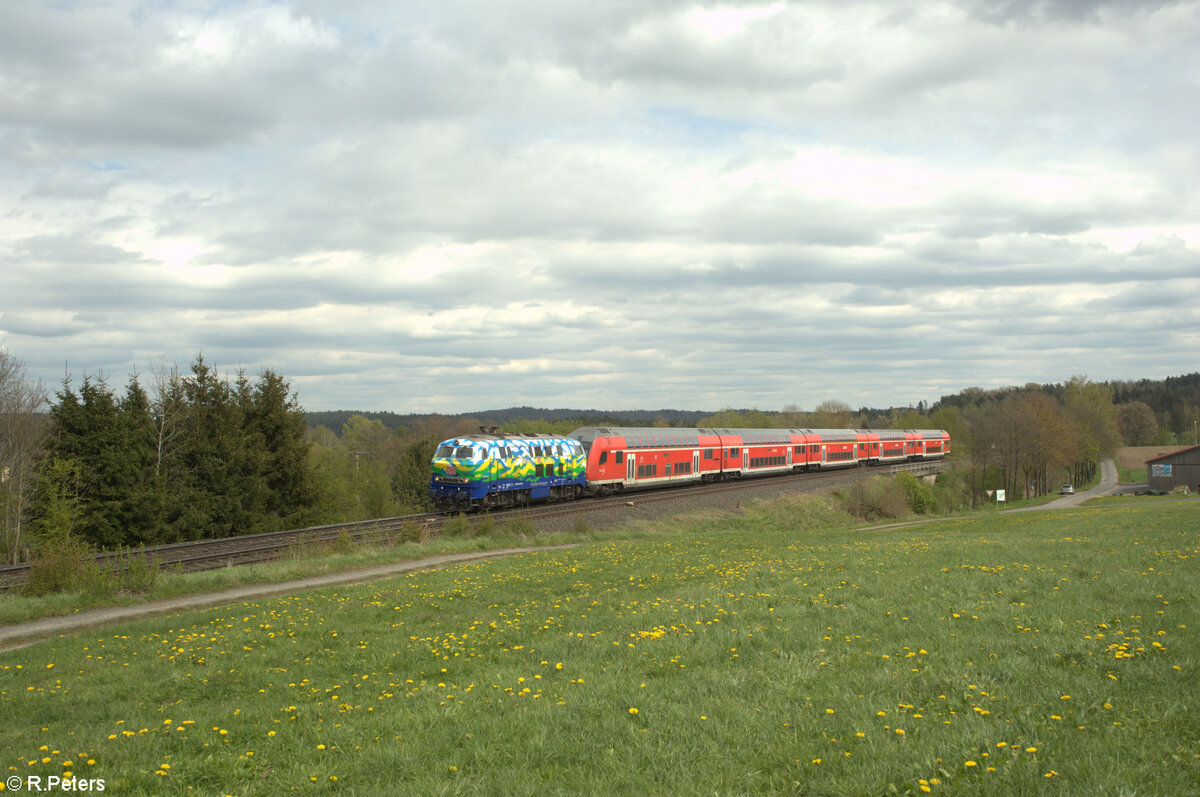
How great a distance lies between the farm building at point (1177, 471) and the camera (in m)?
85.9

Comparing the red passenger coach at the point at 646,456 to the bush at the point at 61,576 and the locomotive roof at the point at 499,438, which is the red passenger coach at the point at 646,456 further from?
the bush at the point at 61,576

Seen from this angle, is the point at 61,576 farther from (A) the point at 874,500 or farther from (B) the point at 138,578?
(A) the point at 874,500

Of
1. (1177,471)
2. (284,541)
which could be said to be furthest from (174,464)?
(1177,471)

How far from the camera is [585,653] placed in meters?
8.38

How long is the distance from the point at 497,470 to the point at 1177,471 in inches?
3626

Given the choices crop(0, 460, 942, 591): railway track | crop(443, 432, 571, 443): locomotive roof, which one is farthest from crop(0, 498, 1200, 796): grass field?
crop(443, 432, 571, 443): locomotive roof

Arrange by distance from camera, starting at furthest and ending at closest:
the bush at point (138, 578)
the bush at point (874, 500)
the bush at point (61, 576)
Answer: the bush at point (874, 500) < the bush at point (138, 578) < the bush at point (61, 576)

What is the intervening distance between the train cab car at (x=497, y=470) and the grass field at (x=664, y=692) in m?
19.8

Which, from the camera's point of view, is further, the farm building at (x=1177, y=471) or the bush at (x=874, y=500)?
the farm building at (x=1177, y=471)

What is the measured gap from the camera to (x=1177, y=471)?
88000 millimetres

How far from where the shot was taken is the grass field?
16.4 ft

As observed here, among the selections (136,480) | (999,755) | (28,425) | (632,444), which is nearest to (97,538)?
(136,480)

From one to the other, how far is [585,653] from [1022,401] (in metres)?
92.6

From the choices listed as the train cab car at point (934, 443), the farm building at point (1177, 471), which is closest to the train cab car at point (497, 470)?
the train cab car at point (934, 443)
